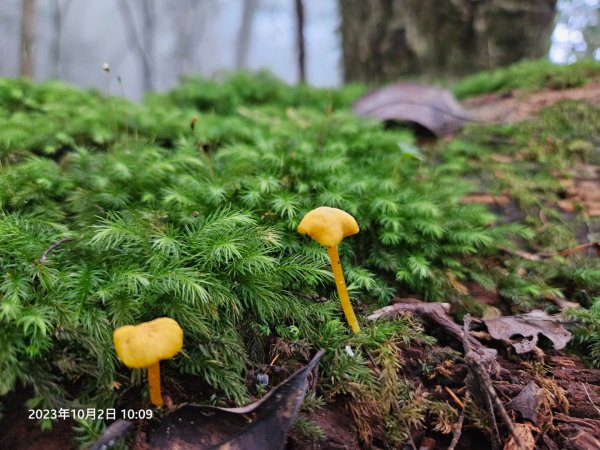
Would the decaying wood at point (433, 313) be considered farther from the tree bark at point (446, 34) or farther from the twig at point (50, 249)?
the tree bark at point (446, 34)

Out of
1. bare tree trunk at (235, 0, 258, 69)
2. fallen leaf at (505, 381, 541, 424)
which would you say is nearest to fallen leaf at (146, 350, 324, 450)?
fallen leaf at (505, 381, 541, 424)

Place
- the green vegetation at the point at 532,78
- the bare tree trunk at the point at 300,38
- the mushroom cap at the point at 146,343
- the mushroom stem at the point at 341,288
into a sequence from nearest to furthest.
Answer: the mushroom cap at the point at 146,343, the mushroom stem at the point at 341,288, the green vegetation at the point at 532,78, the bare tree trunk at the point at 300,38

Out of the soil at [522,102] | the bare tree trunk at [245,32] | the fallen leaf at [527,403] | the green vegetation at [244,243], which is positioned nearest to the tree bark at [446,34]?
the soil at [522,102]

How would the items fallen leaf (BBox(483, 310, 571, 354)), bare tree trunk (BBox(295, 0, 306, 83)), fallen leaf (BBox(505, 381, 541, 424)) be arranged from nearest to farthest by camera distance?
1. fallen leaf (BBox(505, 381, 541, 424))
2. fallen leaf (BBox(483, 310, 571, 354))
3. bare tree trunk (BBox(295, 0, 306, 83))

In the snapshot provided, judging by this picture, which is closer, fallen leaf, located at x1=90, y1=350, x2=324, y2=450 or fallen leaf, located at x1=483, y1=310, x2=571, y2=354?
fallen leaf, located at x1=90, y1=350, x2=324, y2=450

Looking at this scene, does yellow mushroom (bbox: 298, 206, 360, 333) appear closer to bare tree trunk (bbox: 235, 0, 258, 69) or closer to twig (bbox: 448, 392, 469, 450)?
twig (bbox: 448, 392, 469, 450)
